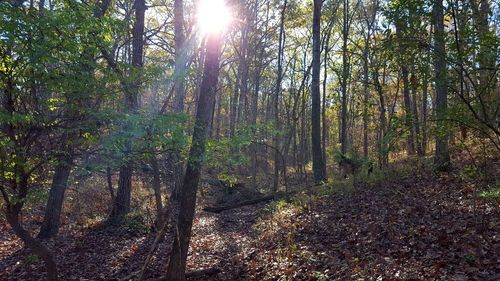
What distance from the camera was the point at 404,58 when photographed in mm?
6246

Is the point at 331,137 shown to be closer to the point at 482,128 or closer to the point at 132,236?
the point at 132,236

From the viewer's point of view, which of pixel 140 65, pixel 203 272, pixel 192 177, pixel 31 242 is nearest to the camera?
pixel 31 242

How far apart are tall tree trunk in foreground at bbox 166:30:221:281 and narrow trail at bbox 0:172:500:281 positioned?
95 cm

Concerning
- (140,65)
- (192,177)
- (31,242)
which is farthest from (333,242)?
(140,65)

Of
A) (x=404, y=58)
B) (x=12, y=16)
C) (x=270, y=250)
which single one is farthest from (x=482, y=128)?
(x=12, y=16)

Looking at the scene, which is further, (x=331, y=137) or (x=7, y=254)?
(x=331, y=137)

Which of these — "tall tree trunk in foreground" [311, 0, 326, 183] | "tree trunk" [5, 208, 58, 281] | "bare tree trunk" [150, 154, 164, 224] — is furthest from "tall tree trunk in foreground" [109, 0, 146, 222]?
"tall tree trunk in foreground" [311, 0, 326, 183]

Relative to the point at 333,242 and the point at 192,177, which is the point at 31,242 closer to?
the point at 192,177

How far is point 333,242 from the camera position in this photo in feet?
25.9

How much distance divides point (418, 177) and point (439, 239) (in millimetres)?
5051

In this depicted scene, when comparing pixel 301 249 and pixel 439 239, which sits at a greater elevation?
pixel 439 239

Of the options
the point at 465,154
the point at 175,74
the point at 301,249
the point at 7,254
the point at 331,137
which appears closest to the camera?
the point at 175,74

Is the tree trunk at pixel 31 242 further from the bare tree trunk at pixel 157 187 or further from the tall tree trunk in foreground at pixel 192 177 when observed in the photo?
the bare tree trunk at pixel 157 187

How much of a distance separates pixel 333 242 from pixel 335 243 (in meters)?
0.09
